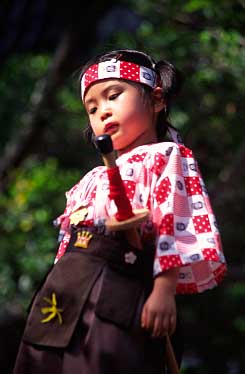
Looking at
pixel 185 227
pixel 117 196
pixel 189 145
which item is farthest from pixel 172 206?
pixel 189 145

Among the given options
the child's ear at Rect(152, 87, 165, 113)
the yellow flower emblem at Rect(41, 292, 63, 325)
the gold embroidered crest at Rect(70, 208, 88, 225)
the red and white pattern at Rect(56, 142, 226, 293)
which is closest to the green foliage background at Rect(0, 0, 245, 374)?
the child's ear at Rect(152, 87, 165, 113)

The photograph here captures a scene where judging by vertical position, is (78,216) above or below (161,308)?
above

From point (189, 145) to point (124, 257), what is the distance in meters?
4.81

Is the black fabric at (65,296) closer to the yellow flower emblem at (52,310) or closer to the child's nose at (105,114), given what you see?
the yellow flower emblem at (52,310)

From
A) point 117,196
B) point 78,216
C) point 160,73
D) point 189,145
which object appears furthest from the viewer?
point 189,145

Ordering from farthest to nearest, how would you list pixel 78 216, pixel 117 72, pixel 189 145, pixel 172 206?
1. pixel 189 145
2. pixel 117 72
3. pixel 78 216
4. pixel 172 206

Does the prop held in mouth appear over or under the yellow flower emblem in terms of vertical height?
over

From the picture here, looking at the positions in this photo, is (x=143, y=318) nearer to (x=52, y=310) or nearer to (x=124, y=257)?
(x=124, y=257)

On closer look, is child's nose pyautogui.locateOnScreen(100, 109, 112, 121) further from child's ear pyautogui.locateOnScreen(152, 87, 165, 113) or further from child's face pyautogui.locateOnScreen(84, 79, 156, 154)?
child's ear pyautogui.locateOnScreen(152, 87, 165, 113)

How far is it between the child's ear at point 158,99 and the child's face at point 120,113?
5cm

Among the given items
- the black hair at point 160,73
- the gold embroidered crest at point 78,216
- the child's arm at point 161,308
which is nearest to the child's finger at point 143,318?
the child's arm at point 161,308

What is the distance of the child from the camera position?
→ 2625 mm

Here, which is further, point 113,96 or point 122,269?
point 113,96

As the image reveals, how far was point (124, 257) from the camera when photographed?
271 cm
